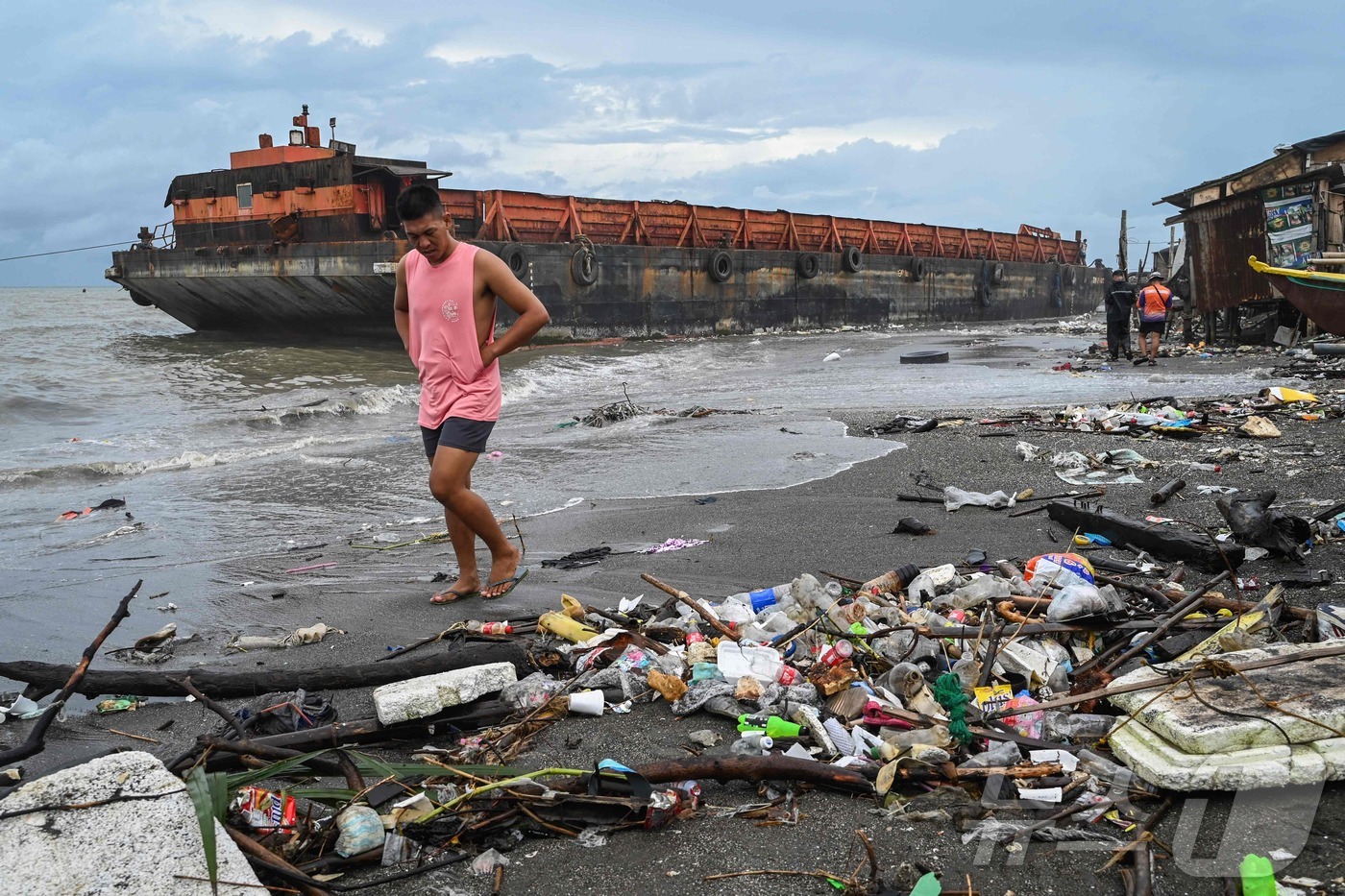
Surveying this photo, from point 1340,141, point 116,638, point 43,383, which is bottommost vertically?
point 116,638

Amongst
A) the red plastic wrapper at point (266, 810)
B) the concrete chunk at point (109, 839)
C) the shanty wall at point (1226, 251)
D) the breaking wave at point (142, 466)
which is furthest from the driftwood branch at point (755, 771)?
the shanty wall at point (1226, 251)

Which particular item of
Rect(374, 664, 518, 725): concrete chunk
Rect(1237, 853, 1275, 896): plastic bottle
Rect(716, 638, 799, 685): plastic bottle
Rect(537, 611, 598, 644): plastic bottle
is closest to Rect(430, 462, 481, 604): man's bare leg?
→ Rect(537, 611, 598, 644): plastic bottle

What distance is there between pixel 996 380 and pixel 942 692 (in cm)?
1128

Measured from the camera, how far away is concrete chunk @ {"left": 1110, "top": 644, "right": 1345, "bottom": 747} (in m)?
2.10

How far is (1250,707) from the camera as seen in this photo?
2.20 meters

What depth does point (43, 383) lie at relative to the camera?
15898 mm

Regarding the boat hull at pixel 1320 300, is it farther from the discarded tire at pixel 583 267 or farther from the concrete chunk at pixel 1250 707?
the discarded tire at pixel 583 267

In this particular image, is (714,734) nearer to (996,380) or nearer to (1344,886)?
(1344,886)

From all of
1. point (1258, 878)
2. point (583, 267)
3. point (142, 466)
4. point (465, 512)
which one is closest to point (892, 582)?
point (465, 512)

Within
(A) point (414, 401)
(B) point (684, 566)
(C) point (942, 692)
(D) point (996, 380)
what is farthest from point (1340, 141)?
(C) point (942, 692)

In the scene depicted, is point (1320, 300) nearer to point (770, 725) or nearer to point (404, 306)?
point (404, 306)

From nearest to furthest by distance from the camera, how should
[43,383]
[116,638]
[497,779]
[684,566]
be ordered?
1. [497,779]
2. [116,638]
3. [684,566]
4. [43,383]

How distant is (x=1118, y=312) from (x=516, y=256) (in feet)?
38.8

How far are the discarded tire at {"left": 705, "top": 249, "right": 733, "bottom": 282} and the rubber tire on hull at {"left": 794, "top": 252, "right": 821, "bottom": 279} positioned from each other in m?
3.26
